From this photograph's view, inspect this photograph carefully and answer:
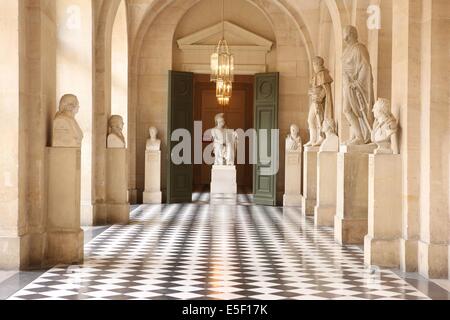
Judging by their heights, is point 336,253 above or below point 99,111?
below

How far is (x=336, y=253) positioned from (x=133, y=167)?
11.0 m

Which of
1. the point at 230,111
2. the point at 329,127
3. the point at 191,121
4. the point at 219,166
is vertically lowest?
the point at 219,166

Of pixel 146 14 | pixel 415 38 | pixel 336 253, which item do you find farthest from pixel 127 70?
pixel 415 38

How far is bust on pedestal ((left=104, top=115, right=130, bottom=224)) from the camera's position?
16062mm

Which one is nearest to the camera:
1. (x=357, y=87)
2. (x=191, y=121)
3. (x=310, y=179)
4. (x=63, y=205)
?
(x=63, y=205)

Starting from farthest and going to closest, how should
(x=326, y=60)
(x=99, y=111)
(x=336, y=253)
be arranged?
(x=326, y=60), (x=99, y=111), (x=336, y=253)

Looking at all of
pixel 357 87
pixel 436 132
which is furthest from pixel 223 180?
pixel 436 132

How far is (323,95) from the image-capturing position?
18156 millimetres

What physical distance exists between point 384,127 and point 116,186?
23.6 ft

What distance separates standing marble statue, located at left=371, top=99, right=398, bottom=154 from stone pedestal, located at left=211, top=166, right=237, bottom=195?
12.1 m

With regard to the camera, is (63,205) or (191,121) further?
(191,121)

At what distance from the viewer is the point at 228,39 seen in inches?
903

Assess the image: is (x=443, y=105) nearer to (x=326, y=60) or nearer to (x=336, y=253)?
(x=336, y=253)

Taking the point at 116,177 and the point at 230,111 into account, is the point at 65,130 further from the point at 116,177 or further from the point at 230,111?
the point at 230,111
